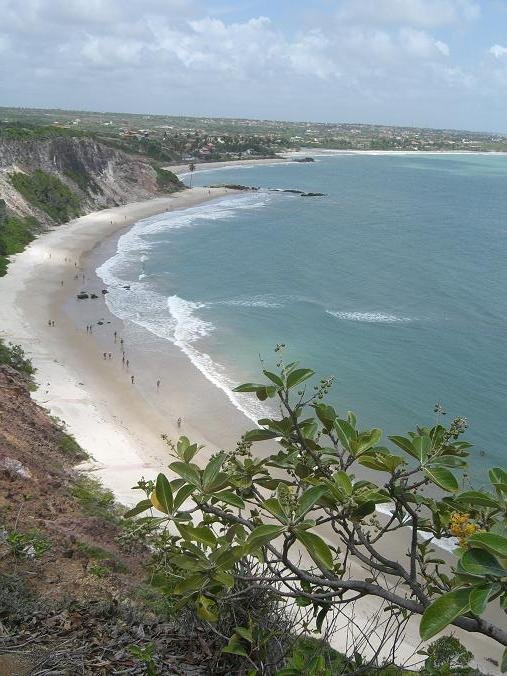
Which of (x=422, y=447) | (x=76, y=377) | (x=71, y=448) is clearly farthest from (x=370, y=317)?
(x=422, y=447)

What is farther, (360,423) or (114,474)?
(360,423)

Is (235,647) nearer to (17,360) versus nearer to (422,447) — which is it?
(422,447)

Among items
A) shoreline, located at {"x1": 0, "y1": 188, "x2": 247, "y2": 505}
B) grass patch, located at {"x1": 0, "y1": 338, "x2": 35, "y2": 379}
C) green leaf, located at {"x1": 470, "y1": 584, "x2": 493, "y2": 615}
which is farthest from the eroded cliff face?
green leaf, located at {"x1": 470, "y1": 584, "x2": 493, "y2": 615}

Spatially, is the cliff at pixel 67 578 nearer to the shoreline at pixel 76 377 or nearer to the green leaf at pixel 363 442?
the green leaf at pixel 363 442

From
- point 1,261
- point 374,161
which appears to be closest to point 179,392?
point 1,261

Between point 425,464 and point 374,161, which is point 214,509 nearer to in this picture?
point 425,464

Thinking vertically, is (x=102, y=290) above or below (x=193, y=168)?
below

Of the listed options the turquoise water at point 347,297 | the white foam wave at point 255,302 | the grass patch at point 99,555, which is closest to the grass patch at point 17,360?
the turquoise water at point 347,297
